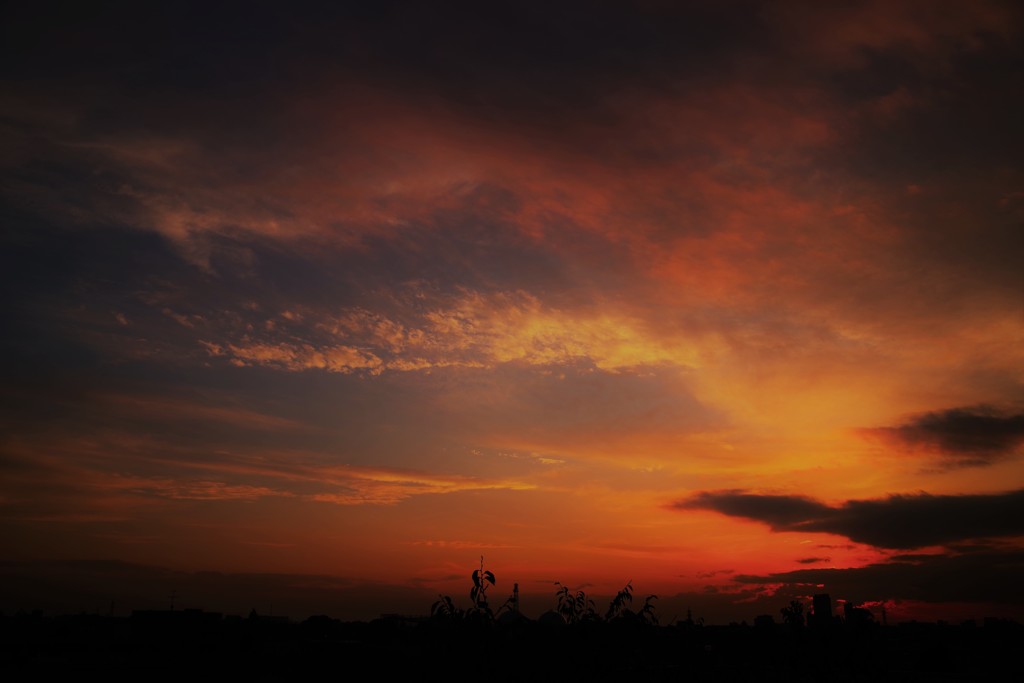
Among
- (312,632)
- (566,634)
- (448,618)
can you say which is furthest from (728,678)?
(312,632)

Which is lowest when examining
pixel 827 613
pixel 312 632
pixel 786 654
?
pixel 312 632

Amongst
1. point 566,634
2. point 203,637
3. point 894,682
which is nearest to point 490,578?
point 566,634

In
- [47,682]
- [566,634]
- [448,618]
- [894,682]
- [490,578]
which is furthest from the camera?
[47,682]

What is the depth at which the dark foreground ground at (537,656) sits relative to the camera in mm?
17031

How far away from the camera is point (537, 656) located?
58.3 feet

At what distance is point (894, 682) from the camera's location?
24156mm

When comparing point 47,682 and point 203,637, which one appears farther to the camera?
point 203,637

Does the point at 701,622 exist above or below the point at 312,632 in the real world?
above

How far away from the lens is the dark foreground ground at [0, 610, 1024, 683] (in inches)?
671

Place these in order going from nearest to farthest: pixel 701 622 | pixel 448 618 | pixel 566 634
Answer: pixel 448 618 < pixel 566 634 < pixel 701 622

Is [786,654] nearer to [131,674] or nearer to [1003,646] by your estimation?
[131,674]

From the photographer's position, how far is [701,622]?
1198 inches

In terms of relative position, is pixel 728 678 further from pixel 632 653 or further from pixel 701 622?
pixel 632 653

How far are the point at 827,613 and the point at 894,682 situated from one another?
2977 mm
